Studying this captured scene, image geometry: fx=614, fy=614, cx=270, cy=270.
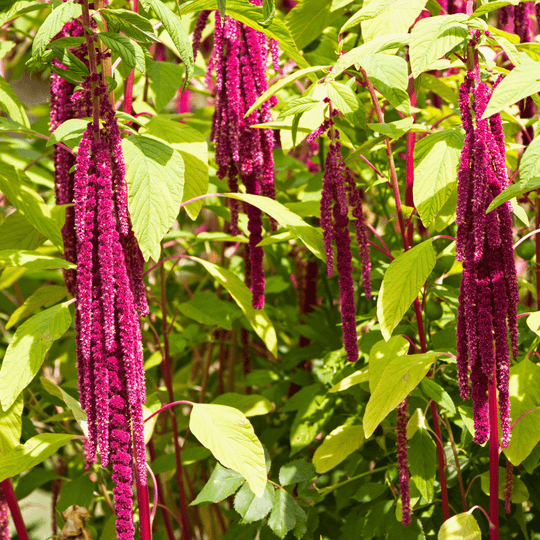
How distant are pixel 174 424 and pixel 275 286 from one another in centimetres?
50

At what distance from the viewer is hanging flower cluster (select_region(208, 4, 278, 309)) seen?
981 millimetres

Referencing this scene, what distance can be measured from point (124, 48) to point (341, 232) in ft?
1.33

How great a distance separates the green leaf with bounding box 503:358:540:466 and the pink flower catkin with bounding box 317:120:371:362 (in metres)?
0.27

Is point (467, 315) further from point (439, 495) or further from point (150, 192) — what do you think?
point (439, 495)

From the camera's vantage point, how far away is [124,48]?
2.44ft

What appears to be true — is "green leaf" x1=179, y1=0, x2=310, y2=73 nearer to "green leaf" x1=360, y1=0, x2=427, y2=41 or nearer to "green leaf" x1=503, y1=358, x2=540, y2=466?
"green leaf" x1=360, y1=0, x2=427, y2=41

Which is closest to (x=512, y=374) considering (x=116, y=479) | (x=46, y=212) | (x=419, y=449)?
(x=419, y=449)

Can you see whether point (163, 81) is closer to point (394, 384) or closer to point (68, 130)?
point (68, 130)

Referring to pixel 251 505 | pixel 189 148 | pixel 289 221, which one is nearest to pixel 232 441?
pixel 251 505

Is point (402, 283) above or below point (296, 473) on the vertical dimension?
above

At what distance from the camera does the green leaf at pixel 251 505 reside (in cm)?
103

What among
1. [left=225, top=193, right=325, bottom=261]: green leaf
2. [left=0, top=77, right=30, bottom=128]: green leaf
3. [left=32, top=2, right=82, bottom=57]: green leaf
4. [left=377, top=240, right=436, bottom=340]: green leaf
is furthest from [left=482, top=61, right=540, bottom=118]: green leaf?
[left=0, top=77, right=30, bottom=128]: green leaf

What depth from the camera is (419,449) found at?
1.07 m

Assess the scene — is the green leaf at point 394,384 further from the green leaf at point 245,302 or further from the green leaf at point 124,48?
the green leaf at point 124,48
